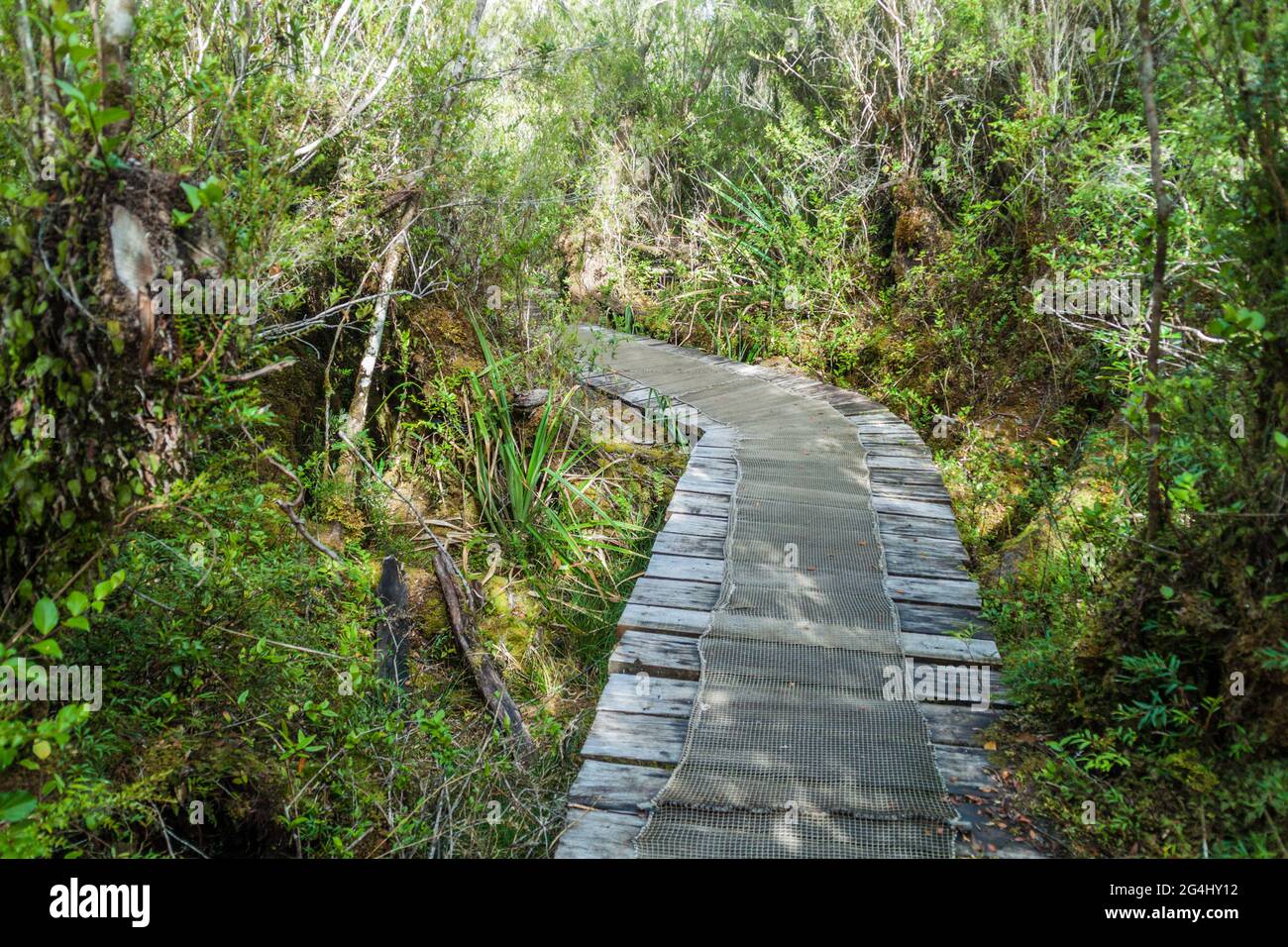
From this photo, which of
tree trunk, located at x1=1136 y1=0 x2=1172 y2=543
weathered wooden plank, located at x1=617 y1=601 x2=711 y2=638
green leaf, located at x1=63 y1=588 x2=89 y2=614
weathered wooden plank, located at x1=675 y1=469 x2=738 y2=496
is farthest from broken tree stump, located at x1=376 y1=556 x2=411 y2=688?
tree trunk, located at x1=1136 y1=0 x2=1172 y2=543

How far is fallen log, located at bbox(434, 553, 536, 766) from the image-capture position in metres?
3.93

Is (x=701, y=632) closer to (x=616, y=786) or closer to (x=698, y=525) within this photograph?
(x=616, y=786)

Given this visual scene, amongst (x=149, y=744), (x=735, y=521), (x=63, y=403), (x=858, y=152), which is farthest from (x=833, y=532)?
(x=858, y=152)

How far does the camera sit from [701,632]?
3.58 m

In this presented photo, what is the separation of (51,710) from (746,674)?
7.25 feet

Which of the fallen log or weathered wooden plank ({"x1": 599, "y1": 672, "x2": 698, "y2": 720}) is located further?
the fallen log

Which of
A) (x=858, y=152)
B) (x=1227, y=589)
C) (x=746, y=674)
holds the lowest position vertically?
(x=746, y=674)

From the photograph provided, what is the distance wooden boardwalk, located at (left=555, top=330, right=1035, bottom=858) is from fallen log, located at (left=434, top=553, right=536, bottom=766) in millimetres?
744

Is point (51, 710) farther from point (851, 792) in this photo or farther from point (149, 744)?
point (851, 792)

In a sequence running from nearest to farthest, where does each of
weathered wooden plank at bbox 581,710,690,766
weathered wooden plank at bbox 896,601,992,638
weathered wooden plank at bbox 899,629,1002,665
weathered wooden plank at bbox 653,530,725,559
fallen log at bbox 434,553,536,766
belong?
weathered wooden plank at bbox 581,710,690,766, weathered wooden plank at bbox 899,629,1002,665, weathered wooden plank at bbox 896,601,992,638, fallen log at bbox 434,553,536,766, weathered wooden plank at bbox 653,530,725,559

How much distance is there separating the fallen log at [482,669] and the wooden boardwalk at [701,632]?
0.74 meters

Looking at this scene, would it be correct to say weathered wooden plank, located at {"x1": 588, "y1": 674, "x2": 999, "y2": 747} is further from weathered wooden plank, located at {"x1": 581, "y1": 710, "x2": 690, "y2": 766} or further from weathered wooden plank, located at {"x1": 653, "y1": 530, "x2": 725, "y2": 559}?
weathered wooden plank, located at {"x1": 653, "y1": 530, "x2": 725, "y2": 559}

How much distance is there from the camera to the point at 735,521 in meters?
4.56

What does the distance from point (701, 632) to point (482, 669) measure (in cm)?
143
